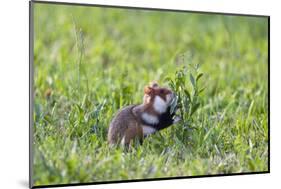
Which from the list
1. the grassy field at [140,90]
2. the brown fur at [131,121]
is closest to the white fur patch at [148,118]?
the brown fur at [131,121]

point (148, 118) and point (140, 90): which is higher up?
point (140, 90)

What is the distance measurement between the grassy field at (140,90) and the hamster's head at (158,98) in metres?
0.18

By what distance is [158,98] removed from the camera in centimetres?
400

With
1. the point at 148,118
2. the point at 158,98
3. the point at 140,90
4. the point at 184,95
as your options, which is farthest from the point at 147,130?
the point at 140,90

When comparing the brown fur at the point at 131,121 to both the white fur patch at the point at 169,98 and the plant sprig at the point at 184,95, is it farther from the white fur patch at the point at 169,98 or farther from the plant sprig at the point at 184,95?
the plant sprig at the point at 184,95

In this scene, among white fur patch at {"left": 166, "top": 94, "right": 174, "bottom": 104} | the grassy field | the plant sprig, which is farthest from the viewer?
the plant sprig

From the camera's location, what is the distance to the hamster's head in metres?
4.00

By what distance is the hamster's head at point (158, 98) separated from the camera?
3998mm

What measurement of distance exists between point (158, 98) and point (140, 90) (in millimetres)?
765

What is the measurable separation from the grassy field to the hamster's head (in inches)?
6.9

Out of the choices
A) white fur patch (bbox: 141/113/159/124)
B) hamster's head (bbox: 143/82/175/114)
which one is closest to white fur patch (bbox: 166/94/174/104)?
hamster's head (bbox: 143/82/175/114)

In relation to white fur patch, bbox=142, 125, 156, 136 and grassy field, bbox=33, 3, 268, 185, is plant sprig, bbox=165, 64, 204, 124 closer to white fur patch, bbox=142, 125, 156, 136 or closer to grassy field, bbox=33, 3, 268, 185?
grassy field, bbox=33, 3, 268, 185

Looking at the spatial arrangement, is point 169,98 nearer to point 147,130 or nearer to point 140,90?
point 147,130
